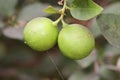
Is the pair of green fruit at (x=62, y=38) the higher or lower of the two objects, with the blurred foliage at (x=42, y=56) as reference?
higher

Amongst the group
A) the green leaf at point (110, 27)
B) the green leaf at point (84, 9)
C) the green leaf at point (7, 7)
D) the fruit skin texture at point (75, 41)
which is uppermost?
A: the green leaf at point (84, 9)

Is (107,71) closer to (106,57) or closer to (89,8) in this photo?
(106,57)

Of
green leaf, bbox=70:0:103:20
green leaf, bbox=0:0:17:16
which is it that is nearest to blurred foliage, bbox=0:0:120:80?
green leaf, bbox=0:0:17:16

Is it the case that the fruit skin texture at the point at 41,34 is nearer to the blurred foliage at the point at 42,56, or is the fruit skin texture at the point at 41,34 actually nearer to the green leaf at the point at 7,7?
the blurred foliage at the point at 42,56

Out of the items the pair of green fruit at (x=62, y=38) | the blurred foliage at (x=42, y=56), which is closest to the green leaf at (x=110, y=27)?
the blurred foliage at (x=42, y=56)

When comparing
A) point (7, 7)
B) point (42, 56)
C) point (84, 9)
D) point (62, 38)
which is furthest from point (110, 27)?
point (42, 56)

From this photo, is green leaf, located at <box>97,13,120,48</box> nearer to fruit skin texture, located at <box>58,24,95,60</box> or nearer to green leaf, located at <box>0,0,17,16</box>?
fruit skin texture, located at <box>58,24,95,60</box>

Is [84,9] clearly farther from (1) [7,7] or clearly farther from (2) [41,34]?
(1) [7,7]
